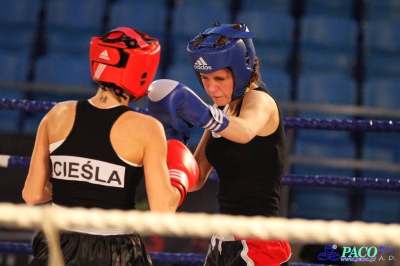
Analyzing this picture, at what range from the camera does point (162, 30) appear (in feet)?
15.7

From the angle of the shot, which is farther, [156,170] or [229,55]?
[229,55]

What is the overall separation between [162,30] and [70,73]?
76 cm

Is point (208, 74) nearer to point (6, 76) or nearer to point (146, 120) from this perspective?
point (146, 120)

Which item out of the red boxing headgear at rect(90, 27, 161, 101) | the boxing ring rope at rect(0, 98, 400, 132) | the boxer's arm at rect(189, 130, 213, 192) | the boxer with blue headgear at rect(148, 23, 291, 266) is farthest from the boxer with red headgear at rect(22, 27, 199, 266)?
the boxing ring rope at rect(0, 98, 400, 132)

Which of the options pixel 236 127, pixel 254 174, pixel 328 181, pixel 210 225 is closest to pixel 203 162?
pixel 254 174

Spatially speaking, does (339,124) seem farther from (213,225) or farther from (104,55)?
(213,225)

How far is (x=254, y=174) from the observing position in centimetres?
202

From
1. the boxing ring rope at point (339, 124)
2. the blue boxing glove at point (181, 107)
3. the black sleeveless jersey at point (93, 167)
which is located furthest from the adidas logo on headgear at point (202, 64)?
the boxing ring rope at point (339, 124)

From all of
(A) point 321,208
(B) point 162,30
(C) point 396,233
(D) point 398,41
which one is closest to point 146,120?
(C) point 396,233

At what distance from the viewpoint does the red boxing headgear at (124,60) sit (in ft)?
5.72

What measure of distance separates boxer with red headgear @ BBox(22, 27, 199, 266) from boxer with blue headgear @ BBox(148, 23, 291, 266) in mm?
157

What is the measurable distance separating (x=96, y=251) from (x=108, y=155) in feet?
0.86

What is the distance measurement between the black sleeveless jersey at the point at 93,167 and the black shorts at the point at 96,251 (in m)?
0.09

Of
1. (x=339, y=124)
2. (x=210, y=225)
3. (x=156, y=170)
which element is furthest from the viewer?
(x=339, y=124)
